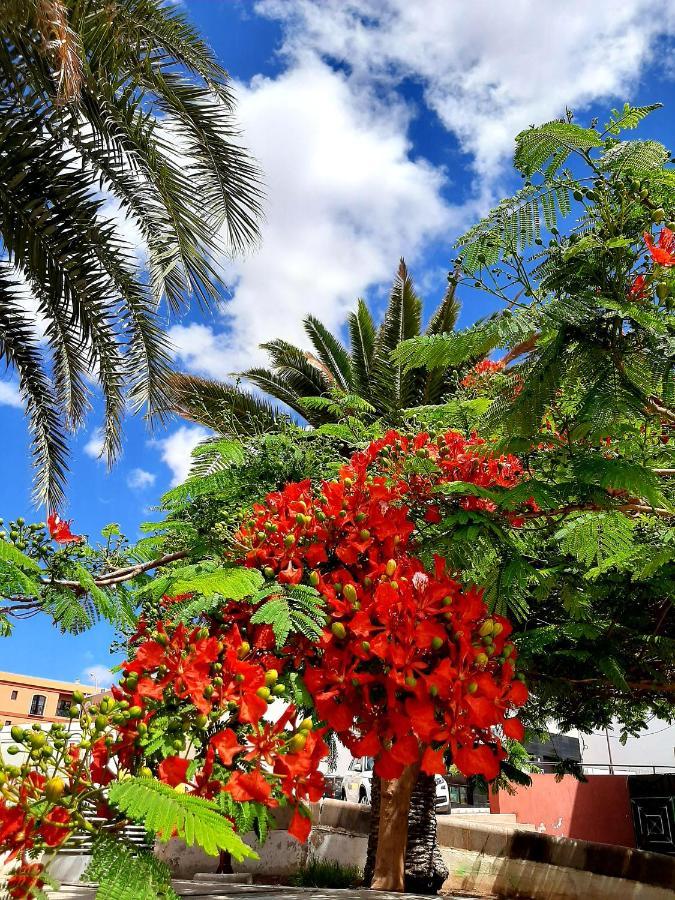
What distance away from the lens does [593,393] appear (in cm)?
211

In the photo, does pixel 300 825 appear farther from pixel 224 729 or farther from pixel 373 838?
pixel 373 838

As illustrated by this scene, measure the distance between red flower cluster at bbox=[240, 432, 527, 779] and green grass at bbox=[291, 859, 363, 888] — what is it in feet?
24.3

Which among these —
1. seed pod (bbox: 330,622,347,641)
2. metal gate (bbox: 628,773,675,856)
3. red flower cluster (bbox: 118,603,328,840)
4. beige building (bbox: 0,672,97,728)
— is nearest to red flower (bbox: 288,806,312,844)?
red flower cluster (bbox: 118,603,328,840)

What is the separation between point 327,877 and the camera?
8156mm

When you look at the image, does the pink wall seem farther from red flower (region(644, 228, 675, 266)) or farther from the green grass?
red flower (region(644, 228, 675, 266))

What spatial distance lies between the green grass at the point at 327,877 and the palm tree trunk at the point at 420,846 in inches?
50.9

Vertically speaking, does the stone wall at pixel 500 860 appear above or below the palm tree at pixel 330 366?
below

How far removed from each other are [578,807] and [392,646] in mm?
11814

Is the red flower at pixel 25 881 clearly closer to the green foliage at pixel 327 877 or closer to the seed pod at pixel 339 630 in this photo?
the seed pod at pixel 339 630

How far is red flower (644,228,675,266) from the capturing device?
6.78 feet

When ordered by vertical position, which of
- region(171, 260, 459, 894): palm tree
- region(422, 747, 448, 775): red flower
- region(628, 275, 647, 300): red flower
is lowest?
region(422, 747, 448, 775): red flower

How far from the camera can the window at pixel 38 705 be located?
26.4 meters

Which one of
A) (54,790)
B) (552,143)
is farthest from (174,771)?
(552,143)

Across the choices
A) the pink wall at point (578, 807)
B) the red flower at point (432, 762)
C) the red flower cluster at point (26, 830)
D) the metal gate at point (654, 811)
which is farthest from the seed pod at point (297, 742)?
the pink wall at point (578, 807)
